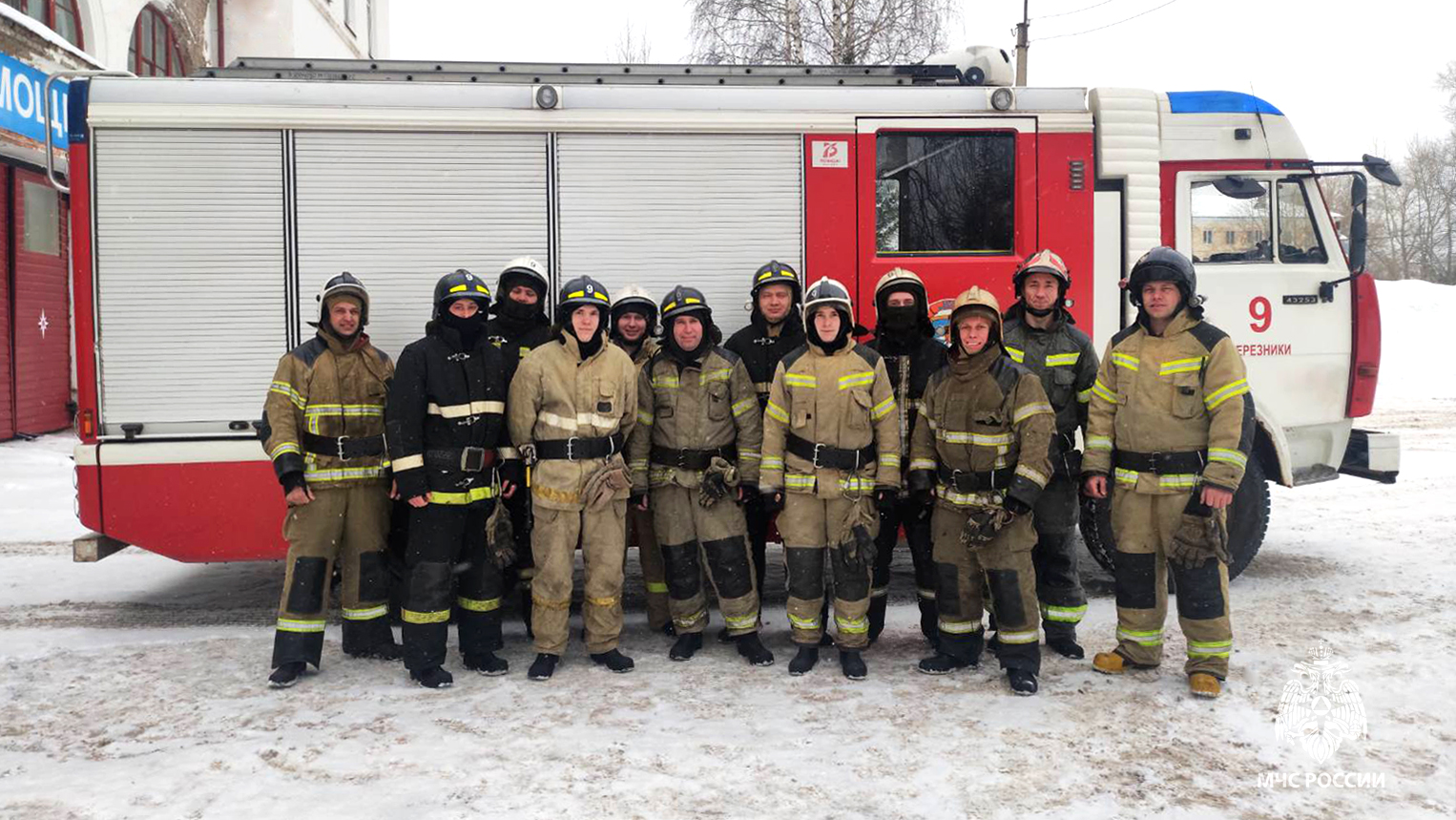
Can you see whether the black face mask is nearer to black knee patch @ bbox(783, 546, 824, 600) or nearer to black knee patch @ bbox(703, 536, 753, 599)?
black knee patch @ bbox(703, 536, 753, 599)

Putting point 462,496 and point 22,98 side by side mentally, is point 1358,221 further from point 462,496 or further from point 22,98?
point 22,98

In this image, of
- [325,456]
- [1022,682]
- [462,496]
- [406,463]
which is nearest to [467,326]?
[406,463]

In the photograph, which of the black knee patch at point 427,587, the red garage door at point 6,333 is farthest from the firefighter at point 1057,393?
the red garage door at point 6,333

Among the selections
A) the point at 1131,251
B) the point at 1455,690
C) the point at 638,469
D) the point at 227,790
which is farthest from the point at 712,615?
the point at 1455,690

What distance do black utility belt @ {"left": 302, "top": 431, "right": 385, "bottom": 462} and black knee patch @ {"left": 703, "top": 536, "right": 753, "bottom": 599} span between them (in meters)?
1.74

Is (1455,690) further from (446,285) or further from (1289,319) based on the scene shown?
(446,285)

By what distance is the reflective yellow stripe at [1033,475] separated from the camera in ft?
14.4

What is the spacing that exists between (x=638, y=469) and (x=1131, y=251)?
3.18 metres

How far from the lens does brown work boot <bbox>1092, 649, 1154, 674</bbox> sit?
4.69 metres

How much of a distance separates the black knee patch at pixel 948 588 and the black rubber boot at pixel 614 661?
5.08ft

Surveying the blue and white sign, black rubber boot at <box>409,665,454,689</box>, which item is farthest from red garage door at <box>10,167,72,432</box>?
black rubber boot at <box>409,665,454,689</box>

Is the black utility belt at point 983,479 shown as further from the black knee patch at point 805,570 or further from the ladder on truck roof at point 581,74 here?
the ladder on truck roof at point 581,74

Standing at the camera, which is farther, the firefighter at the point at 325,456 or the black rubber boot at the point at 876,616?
the black rubber boot at the point at 876,616

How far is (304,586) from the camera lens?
4680mm
